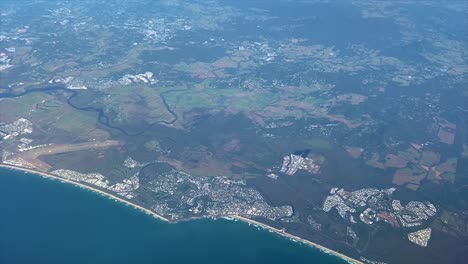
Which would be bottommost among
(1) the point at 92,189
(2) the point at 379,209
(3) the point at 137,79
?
(3) the point at 137,79

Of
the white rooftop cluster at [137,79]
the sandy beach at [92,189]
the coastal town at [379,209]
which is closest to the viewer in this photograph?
the coastal town at [379,209]

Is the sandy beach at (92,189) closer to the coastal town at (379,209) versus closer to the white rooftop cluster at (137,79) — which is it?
the coastal town at (379,209)

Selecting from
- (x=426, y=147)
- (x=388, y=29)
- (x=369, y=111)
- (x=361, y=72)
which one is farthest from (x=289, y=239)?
(x=388, y=29)

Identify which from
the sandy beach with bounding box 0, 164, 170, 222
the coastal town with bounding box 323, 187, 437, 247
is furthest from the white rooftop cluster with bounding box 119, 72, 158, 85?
the coastal town with bounding box 323, 187, 437, 247

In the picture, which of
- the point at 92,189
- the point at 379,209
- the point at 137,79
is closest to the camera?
the point at 379,209

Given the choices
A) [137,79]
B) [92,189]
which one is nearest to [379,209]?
[92,189]

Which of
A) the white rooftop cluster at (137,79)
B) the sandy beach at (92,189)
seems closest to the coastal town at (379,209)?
the sandy beach at (92,189)

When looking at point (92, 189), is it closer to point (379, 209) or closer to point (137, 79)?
point (137, 79)

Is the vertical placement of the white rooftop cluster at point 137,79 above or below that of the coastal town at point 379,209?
below

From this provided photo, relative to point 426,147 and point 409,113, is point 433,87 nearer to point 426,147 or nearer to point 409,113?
point 409,113

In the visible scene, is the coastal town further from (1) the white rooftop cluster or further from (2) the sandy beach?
(1) the white rooftop cluster

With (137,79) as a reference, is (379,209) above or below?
above
